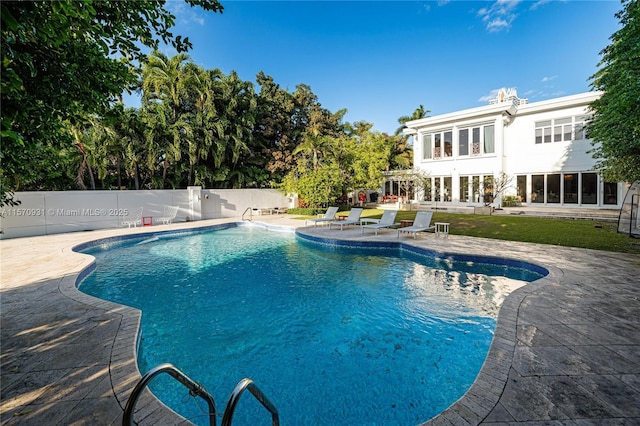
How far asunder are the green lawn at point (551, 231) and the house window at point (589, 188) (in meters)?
5.34

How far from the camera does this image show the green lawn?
1031 cm

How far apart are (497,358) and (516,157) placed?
22981 millimetres

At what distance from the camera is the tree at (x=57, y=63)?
2195 mm

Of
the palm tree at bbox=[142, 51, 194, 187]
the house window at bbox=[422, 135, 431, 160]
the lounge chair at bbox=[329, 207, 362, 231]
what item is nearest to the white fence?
the palm tree at bbox=[142, 51, 194, 187]

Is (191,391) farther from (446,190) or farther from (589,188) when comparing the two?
(446,190)

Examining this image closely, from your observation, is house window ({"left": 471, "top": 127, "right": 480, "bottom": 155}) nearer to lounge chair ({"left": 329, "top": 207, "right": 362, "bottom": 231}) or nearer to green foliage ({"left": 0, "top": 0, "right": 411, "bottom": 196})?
green foliage ({"left": 0, "top": 0, "right": 411, "bottom": 196})

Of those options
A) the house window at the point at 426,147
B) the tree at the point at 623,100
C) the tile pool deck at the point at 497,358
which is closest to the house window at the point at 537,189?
the house window at the point at 426,147

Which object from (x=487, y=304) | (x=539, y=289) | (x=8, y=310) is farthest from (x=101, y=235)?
(x=539, y=289)

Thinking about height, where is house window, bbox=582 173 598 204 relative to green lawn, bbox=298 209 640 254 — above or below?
above

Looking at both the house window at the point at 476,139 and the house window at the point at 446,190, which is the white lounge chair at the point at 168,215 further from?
the house window at the point at 476,139

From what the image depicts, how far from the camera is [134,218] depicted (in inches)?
733

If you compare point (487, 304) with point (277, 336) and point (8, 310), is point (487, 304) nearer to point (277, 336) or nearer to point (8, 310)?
point (277, 336)

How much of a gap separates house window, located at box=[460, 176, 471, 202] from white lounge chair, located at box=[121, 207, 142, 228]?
22925 mm

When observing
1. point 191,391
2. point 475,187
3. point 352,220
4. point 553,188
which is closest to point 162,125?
point 352,220
